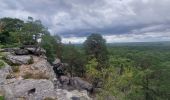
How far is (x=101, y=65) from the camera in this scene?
88062 mm

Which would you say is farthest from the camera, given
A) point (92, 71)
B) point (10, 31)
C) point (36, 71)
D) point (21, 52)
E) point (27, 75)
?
point (92, 71)

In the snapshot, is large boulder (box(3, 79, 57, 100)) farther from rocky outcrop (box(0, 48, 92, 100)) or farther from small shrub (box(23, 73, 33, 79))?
small shrub (box(23, 73, 33, 79))

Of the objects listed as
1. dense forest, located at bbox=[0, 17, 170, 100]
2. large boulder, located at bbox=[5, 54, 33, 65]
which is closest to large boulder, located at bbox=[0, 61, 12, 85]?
large boulder, located at bbox=[5, 54, 33, 65]

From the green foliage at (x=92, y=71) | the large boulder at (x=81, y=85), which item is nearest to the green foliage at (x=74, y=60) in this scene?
the green foliage at (x=92, y=71)

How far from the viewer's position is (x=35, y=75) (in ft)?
126

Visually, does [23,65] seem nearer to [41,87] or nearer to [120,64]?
[41,87]

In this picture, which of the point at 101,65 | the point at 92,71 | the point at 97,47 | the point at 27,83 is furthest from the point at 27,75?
the point at 97,47

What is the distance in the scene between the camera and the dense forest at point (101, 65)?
5982cm

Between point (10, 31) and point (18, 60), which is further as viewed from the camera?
point (10, 31)

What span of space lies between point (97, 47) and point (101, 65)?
5.72 m

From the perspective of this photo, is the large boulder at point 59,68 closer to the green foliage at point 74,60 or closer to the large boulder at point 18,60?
the green foliage at point 74,60

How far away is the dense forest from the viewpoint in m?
59.8

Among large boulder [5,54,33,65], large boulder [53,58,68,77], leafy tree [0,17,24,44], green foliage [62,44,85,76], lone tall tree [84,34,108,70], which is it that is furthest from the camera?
lone tall tree [84,34,108,70]

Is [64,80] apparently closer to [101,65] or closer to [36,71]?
[101,65]
